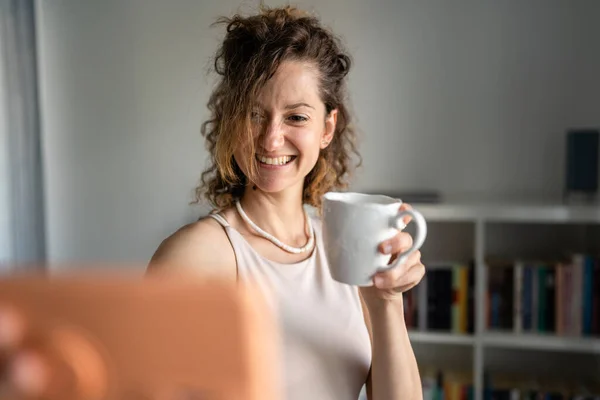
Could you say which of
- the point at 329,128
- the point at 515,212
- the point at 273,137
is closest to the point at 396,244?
the point at 273,137

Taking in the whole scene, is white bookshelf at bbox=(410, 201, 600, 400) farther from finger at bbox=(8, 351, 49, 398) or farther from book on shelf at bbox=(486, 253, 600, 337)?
finger at bbox=(8, 351, 49, 398)

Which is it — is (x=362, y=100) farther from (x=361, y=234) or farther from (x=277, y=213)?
(x=361, y=234)

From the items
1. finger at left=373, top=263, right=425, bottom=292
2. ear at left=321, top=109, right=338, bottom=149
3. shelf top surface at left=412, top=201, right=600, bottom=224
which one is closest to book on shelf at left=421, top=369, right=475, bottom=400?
shelf top surface at left=412, top=201, right=600, bottom=224

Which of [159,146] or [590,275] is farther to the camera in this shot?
[159,146]

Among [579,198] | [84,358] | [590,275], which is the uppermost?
[84,358]

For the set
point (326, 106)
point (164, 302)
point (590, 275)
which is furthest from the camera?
point (590, 275)

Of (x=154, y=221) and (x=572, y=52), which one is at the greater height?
(x=572, y=52)

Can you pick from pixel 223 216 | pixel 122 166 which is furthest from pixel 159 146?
pixel 223 216

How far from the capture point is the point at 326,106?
929mm

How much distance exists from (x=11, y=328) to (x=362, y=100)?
2130 mm

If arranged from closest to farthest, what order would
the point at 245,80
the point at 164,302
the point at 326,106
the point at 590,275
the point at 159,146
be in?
the point at 164,302
the point at 245,80
the point at 326,106
the point at 590,275
the point at 159,146

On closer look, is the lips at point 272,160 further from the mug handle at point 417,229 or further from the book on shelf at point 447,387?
the book on shelf at point 447,387

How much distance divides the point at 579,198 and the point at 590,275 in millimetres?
267

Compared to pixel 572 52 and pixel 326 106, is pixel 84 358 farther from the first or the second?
pixel 572 52
